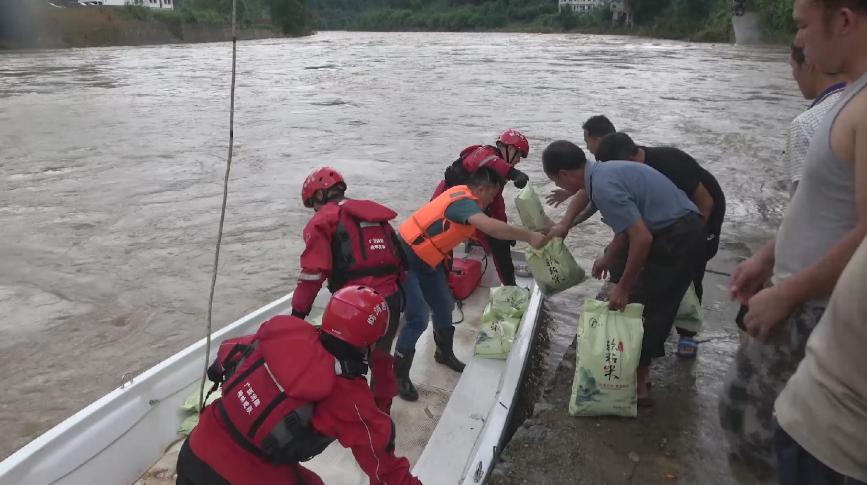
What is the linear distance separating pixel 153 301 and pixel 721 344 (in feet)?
16.0

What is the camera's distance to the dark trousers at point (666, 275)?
2926 millimetres

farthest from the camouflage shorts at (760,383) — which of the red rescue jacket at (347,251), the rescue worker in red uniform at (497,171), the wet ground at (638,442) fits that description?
the rescue worker in red uniform at (497,171)

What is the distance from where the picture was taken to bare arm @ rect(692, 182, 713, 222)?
3.45 metres

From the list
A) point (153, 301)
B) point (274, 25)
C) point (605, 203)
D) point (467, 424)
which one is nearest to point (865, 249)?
point (605, 203)

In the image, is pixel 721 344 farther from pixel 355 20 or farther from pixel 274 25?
pixel 355 20

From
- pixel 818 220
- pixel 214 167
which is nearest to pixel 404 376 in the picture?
pixel 818 220

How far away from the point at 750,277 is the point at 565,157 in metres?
1.02

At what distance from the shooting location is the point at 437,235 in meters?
3.14

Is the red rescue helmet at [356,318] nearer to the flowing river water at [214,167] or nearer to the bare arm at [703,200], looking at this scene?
the bare arm at [703,200]

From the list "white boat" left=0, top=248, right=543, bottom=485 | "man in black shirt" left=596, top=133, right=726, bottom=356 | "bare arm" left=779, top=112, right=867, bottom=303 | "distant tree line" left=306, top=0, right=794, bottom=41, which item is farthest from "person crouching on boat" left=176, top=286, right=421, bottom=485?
"distant tree line" left=306, top=0, right=794, bottom=41

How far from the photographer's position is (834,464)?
118 cm

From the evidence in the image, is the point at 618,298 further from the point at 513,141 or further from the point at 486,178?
the point at 513,141

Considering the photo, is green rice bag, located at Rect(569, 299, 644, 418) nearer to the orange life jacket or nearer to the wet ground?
the wet ground

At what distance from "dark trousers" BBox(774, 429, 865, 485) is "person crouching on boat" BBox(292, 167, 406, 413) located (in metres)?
1.72
